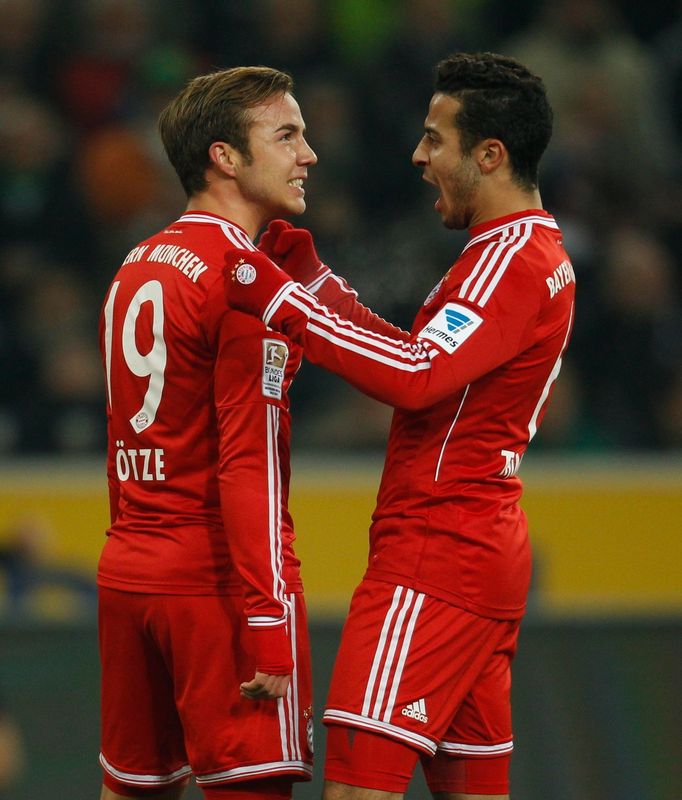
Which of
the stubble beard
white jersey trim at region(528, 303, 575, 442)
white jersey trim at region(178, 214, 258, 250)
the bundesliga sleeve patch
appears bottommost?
white jersey trim at region(528, 303, 575, 442)

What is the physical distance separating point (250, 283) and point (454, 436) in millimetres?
583

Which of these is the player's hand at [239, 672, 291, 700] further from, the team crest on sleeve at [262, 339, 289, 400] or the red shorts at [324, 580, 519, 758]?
the team crest on sleeve at [262, 339, 289, 400]

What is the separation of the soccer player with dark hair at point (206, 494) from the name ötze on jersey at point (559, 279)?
0.57 meters

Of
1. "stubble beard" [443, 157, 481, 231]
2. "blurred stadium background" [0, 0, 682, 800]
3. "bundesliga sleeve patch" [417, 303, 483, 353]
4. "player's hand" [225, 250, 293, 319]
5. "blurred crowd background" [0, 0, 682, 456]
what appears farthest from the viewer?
"blurred crowd background" [0, 0, 682, 456]

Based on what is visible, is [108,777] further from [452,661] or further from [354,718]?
[452,661]

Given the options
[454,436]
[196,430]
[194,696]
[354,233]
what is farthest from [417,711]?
[354,233]

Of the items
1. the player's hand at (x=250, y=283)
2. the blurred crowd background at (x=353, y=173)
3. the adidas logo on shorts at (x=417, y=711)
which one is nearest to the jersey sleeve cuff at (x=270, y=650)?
the adidas logo on shorts at (x=417, y=711)

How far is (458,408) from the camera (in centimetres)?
312

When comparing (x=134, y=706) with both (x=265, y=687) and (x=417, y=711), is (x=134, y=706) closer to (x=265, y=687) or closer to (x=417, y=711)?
(x=265, y=687)

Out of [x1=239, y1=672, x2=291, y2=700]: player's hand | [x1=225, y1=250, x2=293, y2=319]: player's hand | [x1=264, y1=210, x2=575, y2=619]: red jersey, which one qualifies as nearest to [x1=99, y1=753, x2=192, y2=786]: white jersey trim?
[x1=239, y1=672, x2=291, y2=700]: player's hand

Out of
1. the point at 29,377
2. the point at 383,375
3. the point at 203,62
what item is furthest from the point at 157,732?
the point at 203,62

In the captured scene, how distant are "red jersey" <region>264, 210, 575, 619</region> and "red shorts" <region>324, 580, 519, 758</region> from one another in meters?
0.04

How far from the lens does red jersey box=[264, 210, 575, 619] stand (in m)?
2.97

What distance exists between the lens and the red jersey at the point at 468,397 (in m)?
2.97
